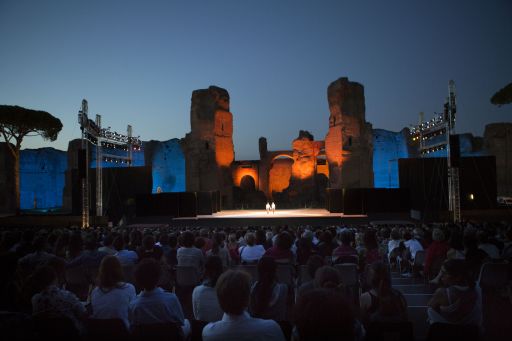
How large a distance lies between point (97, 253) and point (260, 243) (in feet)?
8.50

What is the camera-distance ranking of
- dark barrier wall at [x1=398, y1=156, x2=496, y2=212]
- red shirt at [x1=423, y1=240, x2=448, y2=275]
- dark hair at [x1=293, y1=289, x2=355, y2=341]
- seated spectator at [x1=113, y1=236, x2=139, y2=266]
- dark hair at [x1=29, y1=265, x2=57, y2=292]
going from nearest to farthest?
dark hair at [x1=293, y1=289, x2=355, y2=341], dark hair at [x1=29, y1=265, x2=57, y2=292], red shirt at [x1=423, y1=240, x2=448, y2=275], seated spectator at [x1=113, y1=236, x2=139, y2=266], dark barrier wall at [x1=398, y1=156, x2=496, y2=212]

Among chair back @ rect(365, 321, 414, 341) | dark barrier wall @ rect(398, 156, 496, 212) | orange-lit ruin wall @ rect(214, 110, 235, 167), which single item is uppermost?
orange-lit ruin wall @ rect(214, 110, 235, 167)

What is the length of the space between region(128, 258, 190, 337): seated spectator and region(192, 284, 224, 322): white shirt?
0.93 ft

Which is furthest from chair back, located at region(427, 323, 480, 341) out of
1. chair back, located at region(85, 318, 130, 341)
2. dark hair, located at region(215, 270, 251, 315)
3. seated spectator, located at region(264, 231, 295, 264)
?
seated spectator, located at region(264, 231, 295, 264)

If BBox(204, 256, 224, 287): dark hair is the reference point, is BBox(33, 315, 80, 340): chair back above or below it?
below

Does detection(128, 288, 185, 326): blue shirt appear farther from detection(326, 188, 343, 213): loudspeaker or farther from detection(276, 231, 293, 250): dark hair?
detection(326, 188, 343, 213): loudspeaker

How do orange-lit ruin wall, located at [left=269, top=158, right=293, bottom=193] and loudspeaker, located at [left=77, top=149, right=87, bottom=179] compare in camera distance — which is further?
orange-lit ruin wall, located at [left=269, top=158, right=293, bottom=193]

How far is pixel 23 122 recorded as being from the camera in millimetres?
25312

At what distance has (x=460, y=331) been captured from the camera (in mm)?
2490

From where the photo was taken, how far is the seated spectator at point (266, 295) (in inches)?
125

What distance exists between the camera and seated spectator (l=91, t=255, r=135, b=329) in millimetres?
3250

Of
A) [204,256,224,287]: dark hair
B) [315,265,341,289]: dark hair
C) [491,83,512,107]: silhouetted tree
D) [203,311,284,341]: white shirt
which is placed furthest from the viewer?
[491,83,512,107]: silhouetted tree

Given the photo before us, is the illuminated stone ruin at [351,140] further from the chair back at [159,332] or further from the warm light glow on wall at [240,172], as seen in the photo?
the chair back at [159,332]

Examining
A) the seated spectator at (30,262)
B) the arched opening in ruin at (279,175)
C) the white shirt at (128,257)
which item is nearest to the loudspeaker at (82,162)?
the white shirt at (128,257)
